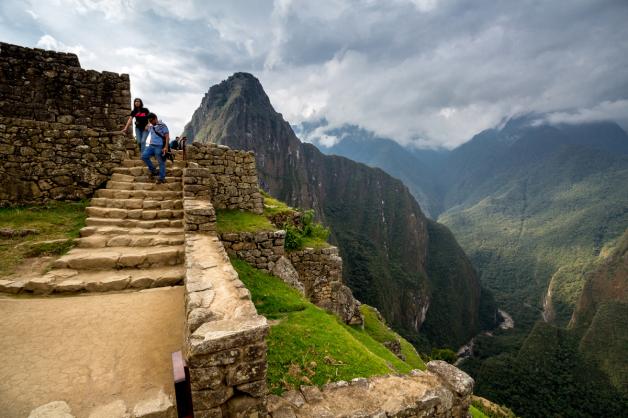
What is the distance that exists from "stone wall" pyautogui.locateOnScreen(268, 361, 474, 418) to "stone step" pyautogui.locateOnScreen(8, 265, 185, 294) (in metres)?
2.95

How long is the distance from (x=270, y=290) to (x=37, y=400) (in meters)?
4.73

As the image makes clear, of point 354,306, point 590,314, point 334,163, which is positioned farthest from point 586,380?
point 334,163

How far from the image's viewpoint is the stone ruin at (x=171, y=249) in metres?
2.90

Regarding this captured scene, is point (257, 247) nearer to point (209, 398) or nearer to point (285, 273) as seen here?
point (285, 273)

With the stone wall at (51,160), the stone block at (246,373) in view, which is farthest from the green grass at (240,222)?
the stone block at (246,373)

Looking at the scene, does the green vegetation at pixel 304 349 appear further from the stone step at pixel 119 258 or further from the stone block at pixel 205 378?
the stone step at pixel 119 258

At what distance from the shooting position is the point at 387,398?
178 inches

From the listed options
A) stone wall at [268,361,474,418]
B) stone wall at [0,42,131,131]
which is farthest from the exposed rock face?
stone wall at [0,42,131,131]

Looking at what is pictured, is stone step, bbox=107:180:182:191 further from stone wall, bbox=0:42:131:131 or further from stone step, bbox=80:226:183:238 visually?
stone wall, bbox=0:42:131:131

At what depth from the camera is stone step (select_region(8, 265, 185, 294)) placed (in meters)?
4.82

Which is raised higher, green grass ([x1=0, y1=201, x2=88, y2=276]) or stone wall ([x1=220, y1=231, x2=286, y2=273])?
green grass ([x1=0, y1=201, x2=88, y2=276])

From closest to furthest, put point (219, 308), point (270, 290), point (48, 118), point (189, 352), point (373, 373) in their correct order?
point (189, 352), point (219, 308), point (373, 373), point (270, 290), point (48, 118)

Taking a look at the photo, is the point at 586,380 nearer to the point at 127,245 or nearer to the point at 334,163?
the point at 127,245

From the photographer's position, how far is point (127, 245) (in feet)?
20.9
